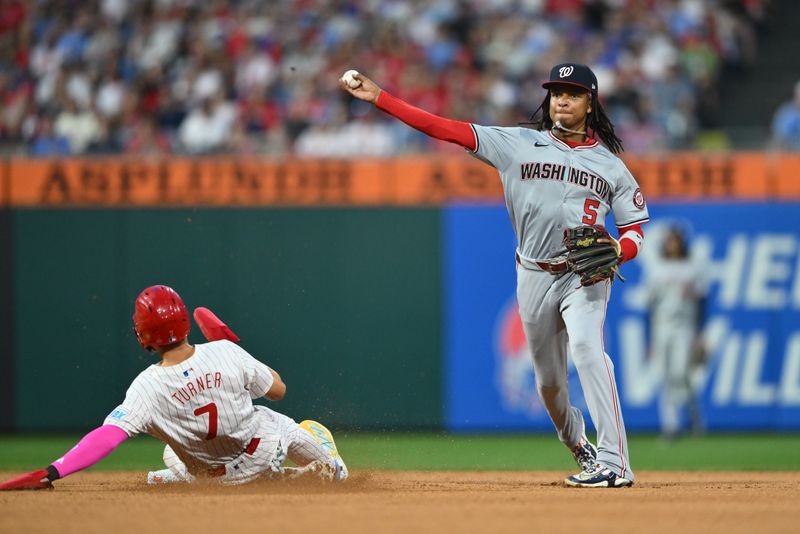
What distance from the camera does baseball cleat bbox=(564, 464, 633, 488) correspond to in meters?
6.29

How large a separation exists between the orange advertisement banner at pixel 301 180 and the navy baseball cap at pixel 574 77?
5185 millimetres

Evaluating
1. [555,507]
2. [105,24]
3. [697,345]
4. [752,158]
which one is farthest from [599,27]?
[555,507]

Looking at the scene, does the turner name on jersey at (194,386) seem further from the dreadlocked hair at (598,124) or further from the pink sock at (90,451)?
the dreadlocked hair at (598,124)

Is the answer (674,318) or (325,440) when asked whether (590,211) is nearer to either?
(325,440)

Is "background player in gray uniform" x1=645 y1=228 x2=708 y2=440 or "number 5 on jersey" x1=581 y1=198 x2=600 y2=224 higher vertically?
"number 5 on jersey" x1=581 y1=198 x2=600 y2=224

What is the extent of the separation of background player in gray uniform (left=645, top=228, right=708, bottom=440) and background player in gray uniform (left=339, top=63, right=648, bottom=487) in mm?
4723

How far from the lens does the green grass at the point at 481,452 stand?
8.99 meters

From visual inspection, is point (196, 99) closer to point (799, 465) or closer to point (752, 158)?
point (752, 158)

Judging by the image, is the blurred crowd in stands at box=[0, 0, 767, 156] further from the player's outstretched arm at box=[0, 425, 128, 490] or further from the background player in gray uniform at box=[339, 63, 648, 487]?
the player's outstretched arm at box=[0, 425, 128, 490]

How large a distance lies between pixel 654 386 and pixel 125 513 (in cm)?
706

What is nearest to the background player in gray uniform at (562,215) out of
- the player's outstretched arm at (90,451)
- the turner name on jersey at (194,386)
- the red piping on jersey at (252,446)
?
the red piping on jersey at (252,446)

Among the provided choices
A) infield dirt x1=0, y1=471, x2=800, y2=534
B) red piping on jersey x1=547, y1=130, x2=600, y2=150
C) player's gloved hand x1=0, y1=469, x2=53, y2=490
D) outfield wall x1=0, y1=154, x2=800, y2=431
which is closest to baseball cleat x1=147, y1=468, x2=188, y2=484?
infield dirt x1=0, y1=471, x2=800, y2=534

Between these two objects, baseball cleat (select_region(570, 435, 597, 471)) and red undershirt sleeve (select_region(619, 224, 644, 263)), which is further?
baseball cleat (select_region(570, 435, 597, 471))

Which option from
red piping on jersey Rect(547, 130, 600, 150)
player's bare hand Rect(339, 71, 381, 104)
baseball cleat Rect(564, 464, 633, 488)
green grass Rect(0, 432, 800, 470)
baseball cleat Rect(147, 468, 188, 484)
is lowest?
green grass Rect(0, 432, 800, 470)
